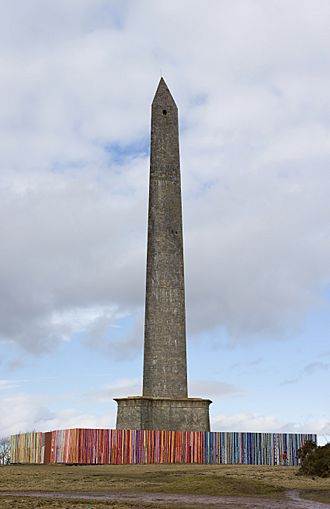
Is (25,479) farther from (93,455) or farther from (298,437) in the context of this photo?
(298,437)

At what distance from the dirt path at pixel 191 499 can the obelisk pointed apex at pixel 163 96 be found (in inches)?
974

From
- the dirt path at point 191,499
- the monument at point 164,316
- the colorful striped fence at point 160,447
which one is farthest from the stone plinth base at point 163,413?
the dirt path at point 191,499

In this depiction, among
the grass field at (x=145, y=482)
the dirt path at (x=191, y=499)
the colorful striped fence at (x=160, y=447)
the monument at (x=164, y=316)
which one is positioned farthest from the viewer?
the monument at (x=164, y=316)

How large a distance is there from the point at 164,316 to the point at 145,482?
14859 mm

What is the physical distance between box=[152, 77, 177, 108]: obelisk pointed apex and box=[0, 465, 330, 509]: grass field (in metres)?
18.9

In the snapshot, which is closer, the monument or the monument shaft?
the monument

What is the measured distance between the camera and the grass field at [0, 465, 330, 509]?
58.8 feet

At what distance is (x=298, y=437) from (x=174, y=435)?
19.5 feet

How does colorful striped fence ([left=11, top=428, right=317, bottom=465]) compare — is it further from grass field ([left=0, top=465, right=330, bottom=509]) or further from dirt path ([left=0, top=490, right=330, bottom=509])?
dirt path ([left=0, top=490, right=330, bottom=509])

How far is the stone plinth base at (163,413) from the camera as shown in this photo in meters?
33.8

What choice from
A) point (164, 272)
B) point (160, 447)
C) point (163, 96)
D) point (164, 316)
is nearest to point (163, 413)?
point (160, 447)

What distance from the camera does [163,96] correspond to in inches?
1521

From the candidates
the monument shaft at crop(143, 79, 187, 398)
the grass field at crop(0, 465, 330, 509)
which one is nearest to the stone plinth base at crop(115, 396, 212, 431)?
the monument shaft at crop(143, 79, 187, 398)

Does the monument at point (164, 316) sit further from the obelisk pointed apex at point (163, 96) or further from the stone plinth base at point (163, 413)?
the obelisk pointed apex at point (163, 96)
